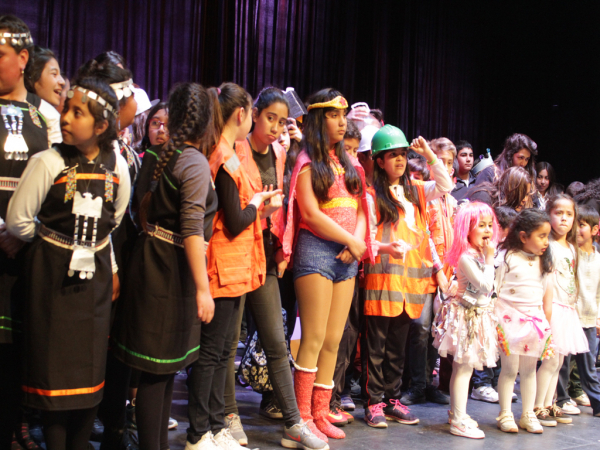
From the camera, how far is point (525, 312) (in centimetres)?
345

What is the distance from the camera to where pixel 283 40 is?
618cm

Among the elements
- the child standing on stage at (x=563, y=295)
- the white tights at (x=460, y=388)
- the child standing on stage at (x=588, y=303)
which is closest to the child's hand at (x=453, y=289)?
the white tights at (x=460, y=388)

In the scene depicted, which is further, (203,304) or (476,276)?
(476,276)

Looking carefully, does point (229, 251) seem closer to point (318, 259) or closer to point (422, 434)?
point (318, 259)

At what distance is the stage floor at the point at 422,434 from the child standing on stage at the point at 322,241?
205mm

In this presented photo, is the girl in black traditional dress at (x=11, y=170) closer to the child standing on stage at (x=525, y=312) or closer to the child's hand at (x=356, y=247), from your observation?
the child's hand at (x=356, y=247)

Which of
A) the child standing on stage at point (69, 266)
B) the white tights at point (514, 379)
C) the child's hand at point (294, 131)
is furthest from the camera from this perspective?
the white tights at point (514, 379)

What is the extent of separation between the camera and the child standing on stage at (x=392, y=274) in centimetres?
329

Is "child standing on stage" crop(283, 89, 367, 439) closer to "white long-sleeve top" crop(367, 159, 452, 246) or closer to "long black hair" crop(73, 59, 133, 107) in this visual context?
"white long-sleeve top" crop(367, 159, 452, 246)

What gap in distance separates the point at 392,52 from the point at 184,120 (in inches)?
229

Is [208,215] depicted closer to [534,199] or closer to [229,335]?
[229,335]

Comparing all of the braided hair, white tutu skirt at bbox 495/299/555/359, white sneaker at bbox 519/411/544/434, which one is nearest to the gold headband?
the braided hair

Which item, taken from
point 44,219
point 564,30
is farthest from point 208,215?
point 564,30

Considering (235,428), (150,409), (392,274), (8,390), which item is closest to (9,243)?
(8,390)
